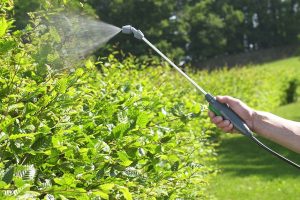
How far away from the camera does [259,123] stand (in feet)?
8.36

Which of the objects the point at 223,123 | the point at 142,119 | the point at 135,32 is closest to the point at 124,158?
the point at 142,119

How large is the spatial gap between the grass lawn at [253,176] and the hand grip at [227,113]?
4.59m

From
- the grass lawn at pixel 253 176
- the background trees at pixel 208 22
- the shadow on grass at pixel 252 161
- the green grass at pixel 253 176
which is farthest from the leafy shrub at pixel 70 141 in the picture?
the background trees at pixel 208 22

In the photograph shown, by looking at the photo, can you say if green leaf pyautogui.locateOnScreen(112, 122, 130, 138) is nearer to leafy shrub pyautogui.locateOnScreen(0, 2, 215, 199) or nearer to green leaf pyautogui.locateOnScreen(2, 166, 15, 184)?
leafy shrub pyautogui.locateOnScreen(0, 2, 215, 199)

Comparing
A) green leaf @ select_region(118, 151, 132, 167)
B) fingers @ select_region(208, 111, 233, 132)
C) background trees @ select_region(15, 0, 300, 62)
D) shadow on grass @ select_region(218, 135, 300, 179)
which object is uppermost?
fingers @ select_region(208, 111, 233, 132)

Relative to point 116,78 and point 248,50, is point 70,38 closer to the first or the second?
point 116,78

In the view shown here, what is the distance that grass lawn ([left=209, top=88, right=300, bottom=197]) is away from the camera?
296 inches

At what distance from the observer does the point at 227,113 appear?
2496 millimetres

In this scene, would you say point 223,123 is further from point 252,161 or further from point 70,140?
A: point 252,161

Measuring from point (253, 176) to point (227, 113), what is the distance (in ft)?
21.3

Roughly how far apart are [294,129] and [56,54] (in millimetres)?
1285

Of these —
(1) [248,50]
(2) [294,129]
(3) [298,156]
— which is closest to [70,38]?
(2) [294,129]

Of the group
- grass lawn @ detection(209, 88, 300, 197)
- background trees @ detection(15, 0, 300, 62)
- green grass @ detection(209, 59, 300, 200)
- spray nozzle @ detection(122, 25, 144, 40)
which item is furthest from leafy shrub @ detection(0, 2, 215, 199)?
background trees @ detection(15, 0, 300, 62)

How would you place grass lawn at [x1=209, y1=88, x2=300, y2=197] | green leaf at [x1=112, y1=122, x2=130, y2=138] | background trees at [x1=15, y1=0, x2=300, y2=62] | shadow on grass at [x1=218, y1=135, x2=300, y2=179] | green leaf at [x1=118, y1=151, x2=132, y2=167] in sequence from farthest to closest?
background trees at [x1=15, y1=0, x2=300, y2=62], shadow on grass at [x1=218, y1=135, x2=300, y2=179], grass lawn at [x1=209, y1=88, x2=300, y2=197], green leaf at [x1=112, y1=122, x2=130, y2=138], green leaf at [x1=118, y1=151, x2=132, y2=167]
